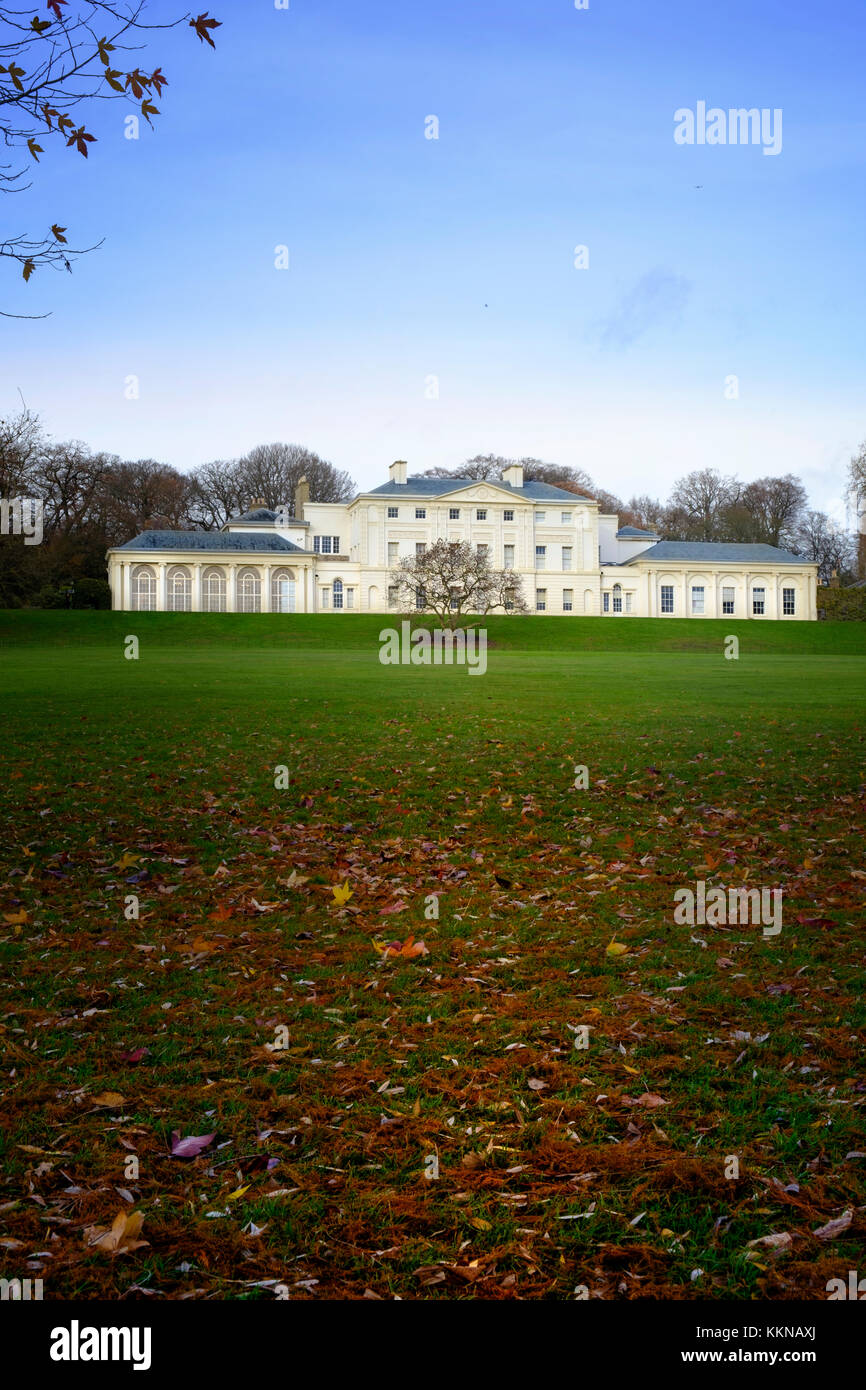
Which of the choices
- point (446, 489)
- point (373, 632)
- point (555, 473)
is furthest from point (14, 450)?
point (555, 473)

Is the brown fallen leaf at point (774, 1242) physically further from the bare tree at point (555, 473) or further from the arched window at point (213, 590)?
the bare tree at point (555, 473)

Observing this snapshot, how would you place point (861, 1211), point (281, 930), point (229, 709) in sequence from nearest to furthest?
point (861, 1211)
point (281, 930)
point (229, 709)

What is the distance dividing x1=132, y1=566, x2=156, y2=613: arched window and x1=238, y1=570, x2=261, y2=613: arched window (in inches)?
248

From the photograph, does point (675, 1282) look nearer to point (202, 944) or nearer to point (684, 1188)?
point (684, 1188)

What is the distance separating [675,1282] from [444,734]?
12253 millimetres

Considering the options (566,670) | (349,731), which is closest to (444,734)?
(349,731)

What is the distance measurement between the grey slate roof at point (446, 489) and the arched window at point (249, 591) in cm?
1154

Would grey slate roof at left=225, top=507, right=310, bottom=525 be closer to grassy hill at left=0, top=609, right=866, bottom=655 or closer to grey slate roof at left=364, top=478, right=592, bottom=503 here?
grey slate roof at left=364, top=478, right=592, bottom=503

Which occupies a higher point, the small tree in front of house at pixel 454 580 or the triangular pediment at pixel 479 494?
the triangular pediment at pixel 479 494

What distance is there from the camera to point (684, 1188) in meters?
3.51

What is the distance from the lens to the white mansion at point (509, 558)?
2896 inches

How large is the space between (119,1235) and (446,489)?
7809 cm

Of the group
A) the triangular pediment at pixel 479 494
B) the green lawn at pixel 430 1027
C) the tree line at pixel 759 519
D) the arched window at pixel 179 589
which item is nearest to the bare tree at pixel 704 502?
the tree line at pixel 759 519

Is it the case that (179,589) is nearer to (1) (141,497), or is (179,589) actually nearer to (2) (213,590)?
(2) (213,590)
